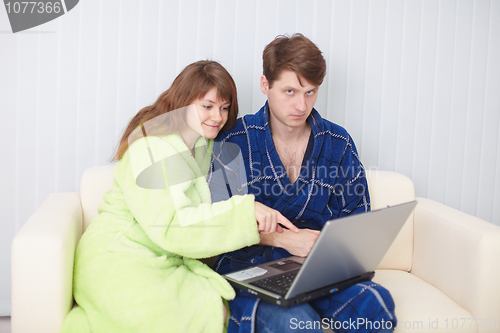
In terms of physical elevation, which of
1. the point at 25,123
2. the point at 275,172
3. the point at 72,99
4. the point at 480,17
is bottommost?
the point at 275,172

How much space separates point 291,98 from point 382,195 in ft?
2.08

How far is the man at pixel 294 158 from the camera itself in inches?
59.6

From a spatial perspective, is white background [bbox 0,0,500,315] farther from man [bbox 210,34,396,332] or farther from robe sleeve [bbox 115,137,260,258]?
robe sleeve [bbox 115,137,260,258]

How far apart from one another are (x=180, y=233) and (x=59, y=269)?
1.18 ft

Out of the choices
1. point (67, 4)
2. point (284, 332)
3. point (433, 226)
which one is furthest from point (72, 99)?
point (433, 226)

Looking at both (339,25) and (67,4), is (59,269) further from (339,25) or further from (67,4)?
(339,25)

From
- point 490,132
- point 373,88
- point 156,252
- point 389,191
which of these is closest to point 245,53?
point 373,88

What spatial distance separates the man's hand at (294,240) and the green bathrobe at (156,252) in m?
0.22

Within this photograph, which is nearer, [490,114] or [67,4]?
[67,4]

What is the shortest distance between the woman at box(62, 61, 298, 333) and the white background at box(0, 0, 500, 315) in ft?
1.63

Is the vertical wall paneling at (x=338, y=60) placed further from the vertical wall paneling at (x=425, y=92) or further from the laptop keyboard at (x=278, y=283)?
the laptop keyboard at (x=278, y=283)

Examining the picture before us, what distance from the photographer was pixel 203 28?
1903mm
